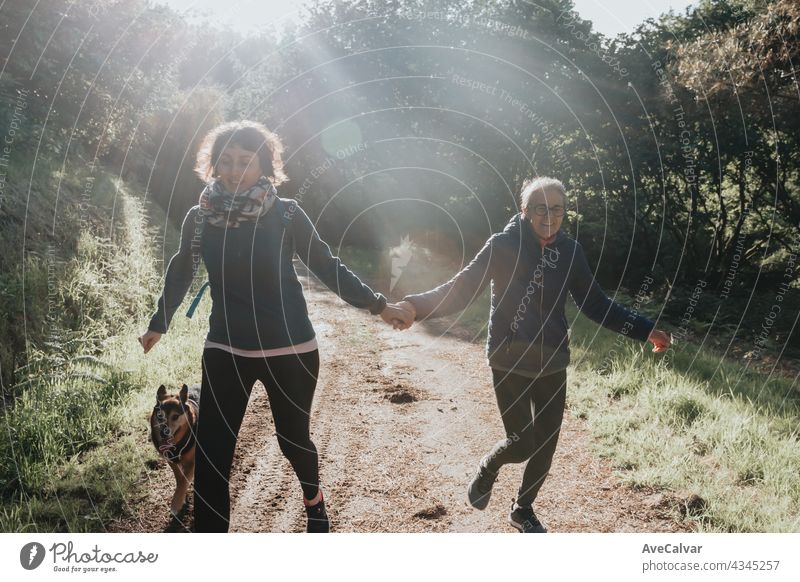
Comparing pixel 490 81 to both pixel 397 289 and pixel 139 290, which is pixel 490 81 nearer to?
pixel 139 290

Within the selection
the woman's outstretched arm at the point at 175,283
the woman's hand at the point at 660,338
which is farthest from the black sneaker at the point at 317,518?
the woman's hand at the point at 660,338

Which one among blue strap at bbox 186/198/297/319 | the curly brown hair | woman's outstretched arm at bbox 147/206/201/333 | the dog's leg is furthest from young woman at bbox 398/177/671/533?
the dog's leg

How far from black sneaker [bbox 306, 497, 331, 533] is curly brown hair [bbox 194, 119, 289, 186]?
2297mm

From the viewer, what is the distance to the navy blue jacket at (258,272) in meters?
3.39

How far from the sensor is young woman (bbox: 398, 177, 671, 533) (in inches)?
148

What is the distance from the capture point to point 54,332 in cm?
698

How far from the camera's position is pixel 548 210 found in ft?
11.9

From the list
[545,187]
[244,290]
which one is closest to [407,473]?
[244,290]

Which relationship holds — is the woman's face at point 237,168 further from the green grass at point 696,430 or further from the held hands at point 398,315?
the green grass at point 696,430

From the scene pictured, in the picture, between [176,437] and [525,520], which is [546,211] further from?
[176,437]

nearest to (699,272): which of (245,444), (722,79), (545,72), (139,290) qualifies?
(722,79)

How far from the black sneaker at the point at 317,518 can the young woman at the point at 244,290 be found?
1.90 feet
